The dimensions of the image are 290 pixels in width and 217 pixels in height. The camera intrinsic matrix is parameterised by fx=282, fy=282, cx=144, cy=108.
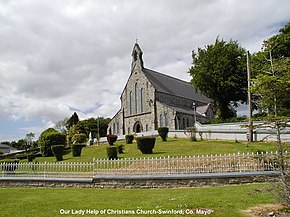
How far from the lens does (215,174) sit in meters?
13.0

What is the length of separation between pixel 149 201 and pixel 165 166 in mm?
4624

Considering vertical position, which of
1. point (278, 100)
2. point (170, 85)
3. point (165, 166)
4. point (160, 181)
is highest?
point (170, 85)

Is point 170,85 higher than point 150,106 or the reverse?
higher

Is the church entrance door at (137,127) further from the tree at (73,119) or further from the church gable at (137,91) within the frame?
the tree at (73,119)

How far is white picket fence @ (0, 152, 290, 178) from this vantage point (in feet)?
44.0

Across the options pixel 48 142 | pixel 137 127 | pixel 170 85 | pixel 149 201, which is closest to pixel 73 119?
pixel 137 127

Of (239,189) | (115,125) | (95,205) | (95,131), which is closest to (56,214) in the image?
(95,205)

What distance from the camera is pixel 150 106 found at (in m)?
51.6

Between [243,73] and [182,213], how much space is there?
39778 mm

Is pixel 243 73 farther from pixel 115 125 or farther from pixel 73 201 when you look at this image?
pixel 73 201

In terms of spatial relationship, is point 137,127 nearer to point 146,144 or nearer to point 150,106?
point 150,106

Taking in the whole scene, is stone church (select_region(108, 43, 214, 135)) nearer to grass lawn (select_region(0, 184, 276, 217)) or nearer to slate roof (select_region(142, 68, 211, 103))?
slate roof (select_region(142, 68, 211, 103))
